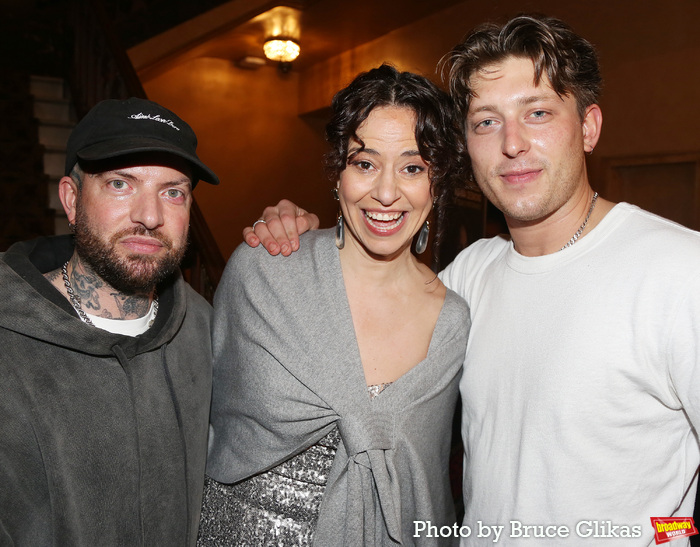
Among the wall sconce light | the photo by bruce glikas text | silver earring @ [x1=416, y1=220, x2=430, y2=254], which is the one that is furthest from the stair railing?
the wall sconce light

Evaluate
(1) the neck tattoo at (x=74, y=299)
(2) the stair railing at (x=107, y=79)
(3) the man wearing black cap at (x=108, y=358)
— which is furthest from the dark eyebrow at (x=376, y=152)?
(2) the stair railing at (x=107, y=79)

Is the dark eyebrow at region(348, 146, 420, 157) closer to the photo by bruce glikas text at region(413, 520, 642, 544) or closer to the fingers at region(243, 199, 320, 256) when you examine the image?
the fingers at region(243, 199, 320, 256)

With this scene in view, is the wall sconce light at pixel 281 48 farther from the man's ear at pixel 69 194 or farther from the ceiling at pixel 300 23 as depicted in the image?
the man's ear at pixel 69 194

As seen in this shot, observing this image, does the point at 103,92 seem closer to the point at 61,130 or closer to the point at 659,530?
the point at 61,130

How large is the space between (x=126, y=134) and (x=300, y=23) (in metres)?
6.51

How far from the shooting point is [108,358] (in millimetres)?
1552

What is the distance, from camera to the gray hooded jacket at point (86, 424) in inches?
53.2

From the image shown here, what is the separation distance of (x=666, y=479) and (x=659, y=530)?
0.14m

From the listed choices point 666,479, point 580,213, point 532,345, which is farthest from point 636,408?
point 580,213

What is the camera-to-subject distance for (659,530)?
1.55 metres

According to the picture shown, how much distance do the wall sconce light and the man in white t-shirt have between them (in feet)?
21.2

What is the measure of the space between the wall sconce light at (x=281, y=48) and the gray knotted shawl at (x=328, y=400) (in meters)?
6.62

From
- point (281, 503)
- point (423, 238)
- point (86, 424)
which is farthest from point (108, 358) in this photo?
point (423, 238)

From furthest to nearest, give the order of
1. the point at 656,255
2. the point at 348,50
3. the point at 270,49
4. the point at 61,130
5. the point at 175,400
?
the point at 348,50 → the point at 270,49 → the point at 61,130 → the point at 175,400 → the point at 656,255
